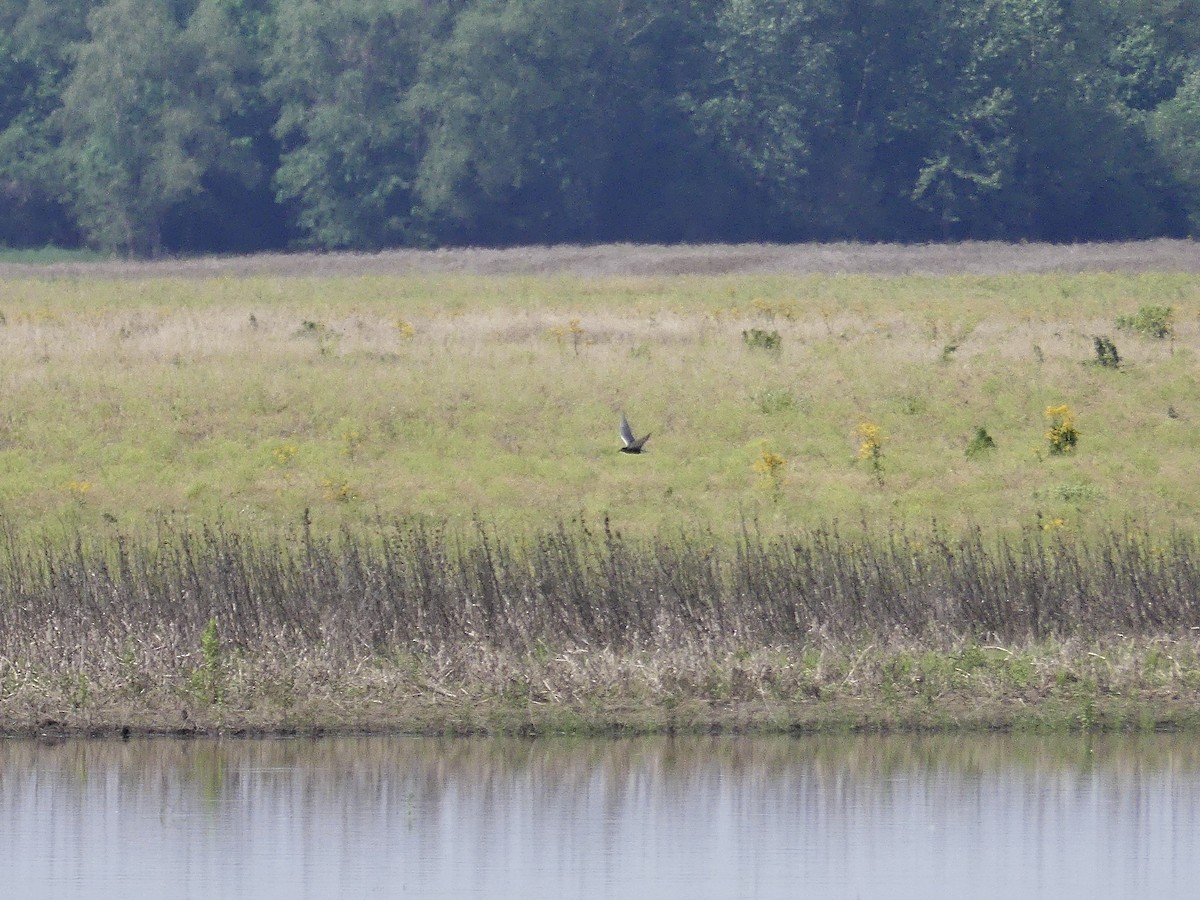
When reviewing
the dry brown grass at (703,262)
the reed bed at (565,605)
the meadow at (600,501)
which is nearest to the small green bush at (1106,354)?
the meadow at (600,501)

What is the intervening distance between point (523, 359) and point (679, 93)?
49060 millimetres

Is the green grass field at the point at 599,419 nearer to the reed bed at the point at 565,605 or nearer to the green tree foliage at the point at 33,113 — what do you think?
the reed bed at the point at 565,605

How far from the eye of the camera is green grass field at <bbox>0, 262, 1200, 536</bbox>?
22.2m

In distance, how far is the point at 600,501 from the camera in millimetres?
22250

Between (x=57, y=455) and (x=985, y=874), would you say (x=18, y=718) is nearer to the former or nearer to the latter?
(x=985, y=874)

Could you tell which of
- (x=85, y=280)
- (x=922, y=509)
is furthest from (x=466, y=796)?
(x=85, y=280)

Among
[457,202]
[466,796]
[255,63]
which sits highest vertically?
[255,63]

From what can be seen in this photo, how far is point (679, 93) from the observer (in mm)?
75938

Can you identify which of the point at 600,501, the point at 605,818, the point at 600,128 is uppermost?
the point at 600,128

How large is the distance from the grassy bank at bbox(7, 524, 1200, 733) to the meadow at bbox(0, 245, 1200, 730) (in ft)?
0.09

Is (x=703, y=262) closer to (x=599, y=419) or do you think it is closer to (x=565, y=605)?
(x=599, y=419)

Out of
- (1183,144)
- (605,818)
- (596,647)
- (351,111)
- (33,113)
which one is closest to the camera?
(605,818)

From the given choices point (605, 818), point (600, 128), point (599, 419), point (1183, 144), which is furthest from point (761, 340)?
point (1183, 144)

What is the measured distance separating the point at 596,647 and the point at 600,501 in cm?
836
